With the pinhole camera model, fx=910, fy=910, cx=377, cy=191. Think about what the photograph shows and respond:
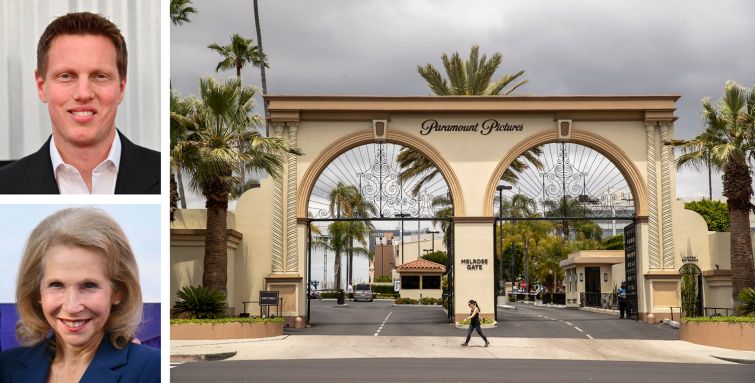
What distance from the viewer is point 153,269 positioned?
11.8 ft

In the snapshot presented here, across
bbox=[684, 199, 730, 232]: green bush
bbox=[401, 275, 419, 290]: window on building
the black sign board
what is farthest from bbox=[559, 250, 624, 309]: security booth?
the black sign board

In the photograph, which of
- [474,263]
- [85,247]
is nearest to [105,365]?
[85,247]

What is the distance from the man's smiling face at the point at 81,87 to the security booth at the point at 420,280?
62.3 meters

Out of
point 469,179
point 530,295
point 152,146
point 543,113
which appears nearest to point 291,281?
point 469,179

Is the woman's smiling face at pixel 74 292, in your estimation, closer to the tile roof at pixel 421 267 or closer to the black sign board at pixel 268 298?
the black sign board at pixel 268 298

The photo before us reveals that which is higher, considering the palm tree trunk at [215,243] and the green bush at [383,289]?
the palm tree trunk at [215,243]

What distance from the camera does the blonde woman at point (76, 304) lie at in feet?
11.6

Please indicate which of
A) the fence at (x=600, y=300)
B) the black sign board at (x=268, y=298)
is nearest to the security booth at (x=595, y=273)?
the fence at (x=600, y=300)

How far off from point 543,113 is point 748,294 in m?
9.34

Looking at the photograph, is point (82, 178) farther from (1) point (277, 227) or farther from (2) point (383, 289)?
(2) point (383, 289)

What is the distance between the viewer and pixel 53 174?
3719 mm

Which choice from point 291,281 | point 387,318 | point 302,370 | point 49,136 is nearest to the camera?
point 49,136

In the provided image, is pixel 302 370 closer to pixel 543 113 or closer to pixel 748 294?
pixel 748 294

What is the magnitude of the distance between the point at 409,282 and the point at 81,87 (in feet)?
207
